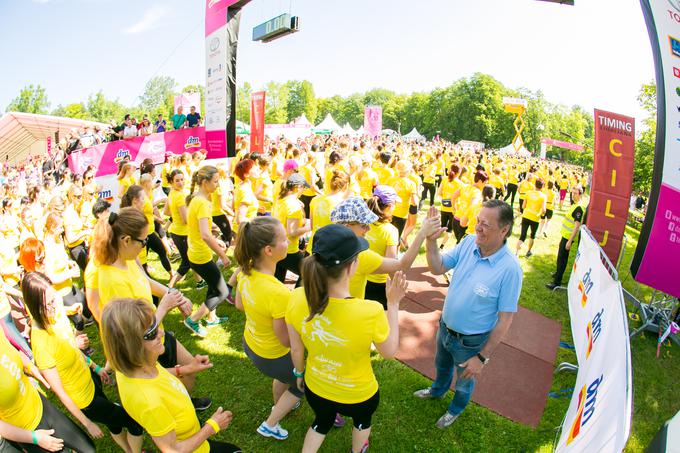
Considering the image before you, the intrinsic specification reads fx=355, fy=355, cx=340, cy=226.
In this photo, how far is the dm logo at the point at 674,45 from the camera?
3.97 meters

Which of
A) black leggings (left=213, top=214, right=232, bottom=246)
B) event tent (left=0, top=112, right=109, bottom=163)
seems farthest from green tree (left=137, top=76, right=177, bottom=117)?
black leggings (left=213, top=214, right=232, bottom=246)

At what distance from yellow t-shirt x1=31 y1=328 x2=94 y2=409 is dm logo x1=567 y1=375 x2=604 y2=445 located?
130 inches

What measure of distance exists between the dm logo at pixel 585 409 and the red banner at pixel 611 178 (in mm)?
4280

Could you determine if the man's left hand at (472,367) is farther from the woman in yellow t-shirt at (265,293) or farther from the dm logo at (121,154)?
the dm logo at (121,154)

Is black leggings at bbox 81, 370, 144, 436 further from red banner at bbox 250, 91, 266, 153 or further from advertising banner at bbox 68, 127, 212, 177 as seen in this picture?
advertising banner at bbox 68, 127, 212, 177

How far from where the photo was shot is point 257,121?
9727 mm

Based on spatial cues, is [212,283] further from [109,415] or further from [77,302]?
[109,415]

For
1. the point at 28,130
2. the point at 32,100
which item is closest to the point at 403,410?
the point at 28,130

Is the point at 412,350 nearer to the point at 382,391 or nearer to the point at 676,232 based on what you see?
the point at 382,391

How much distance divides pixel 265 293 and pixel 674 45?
5.18m

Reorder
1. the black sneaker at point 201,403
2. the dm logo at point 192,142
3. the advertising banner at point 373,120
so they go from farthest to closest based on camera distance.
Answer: the advertising banner at point 373,120, the dm logo at point 192,142, the black sneaker at point 201,403

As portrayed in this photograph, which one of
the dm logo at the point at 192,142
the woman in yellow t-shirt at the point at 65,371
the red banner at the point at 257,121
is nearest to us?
the woman in yellow t-shirt at the point at 65,371

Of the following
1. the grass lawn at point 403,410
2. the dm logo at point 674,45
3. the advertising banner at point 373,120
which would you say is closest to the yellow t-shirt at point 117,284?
the grass lawn at point 403,410

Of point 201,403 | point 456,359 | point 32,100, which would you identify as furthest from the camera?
point 32,100
